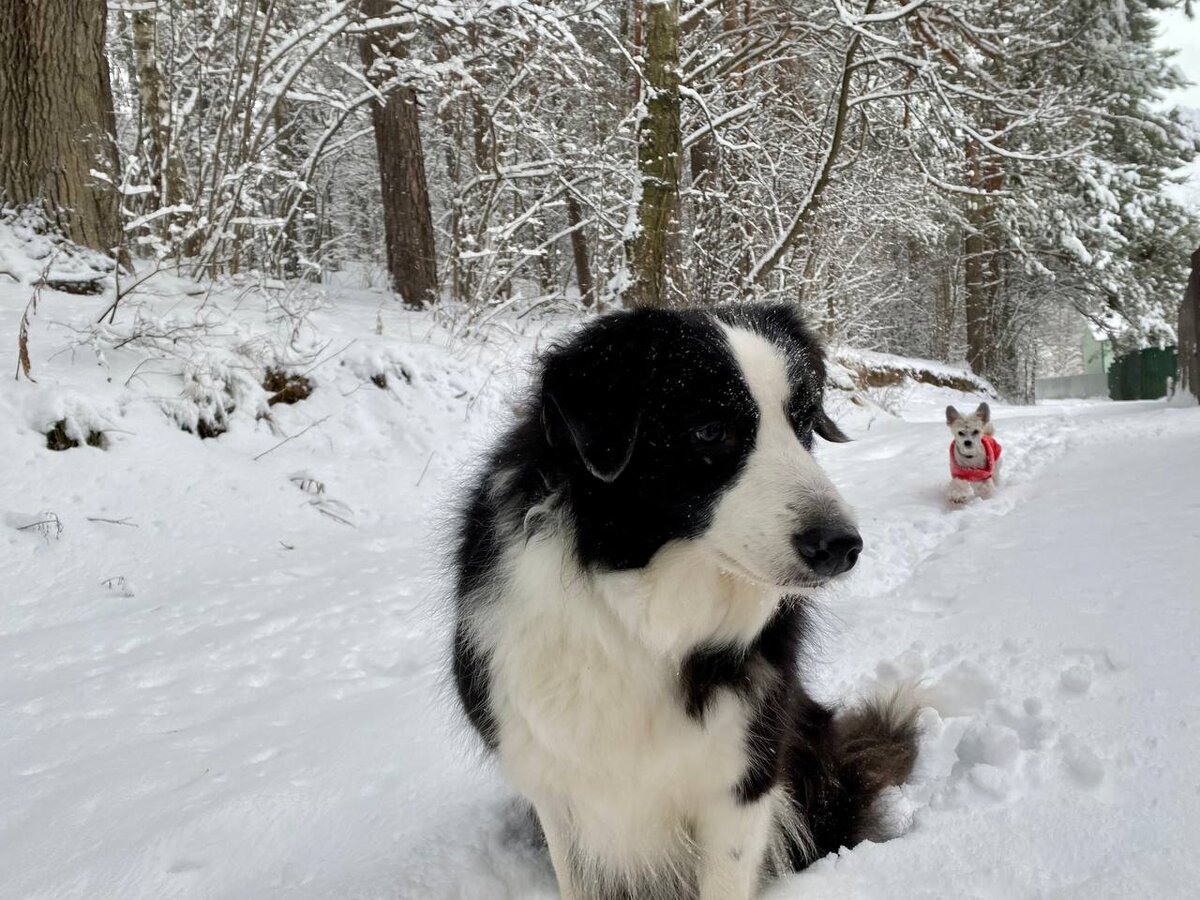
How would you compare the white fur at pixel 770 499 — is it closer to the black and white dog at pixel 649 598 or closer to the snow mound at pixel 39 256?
the black and white dog at pixel 649 598

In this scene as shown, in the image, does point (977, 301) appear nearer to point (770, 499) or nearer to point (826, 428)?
point (826, 428)

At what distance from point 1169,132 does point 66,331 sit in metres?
20.9

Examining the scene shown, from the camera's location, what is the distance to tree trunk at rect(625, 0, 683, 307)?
21.8ft

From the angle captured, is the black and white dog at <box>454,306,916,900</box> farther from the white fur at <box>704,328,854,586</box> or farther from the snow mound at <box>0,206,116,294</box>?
the snow mound at <box>0,206,116,294</box>

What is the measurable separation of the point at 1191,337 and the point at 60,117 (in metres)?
10.9

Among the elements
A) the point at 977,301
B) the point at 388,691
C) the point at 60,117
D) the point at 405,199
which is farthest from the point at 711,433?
the point at 977,301

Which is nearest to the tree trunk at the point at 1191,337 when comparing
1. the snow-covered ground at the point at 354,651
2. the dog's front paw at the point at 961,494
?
the snow-covered ground at the point at 354,651

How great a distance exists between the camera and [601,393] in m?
1.79

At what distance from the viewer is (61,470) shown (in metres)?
4.25

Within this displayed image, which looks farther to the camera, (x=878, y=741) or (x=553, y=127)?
(x=553, y=127)

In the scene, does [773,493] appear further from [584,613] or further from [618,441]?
[584,613]

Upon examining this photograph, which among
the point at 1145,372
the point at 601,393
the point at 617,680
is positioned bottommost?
the point at 1145,372

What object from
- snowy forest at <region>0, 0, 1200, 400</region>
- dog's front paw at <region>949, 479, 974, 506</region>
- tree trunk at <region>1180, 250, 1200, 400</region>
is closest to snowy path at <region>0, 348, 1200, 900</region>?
dog's front paw at <region>949, 479, 974, 506</region>

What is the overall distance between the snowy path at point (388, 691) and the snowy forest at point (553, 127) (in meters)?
2.85
